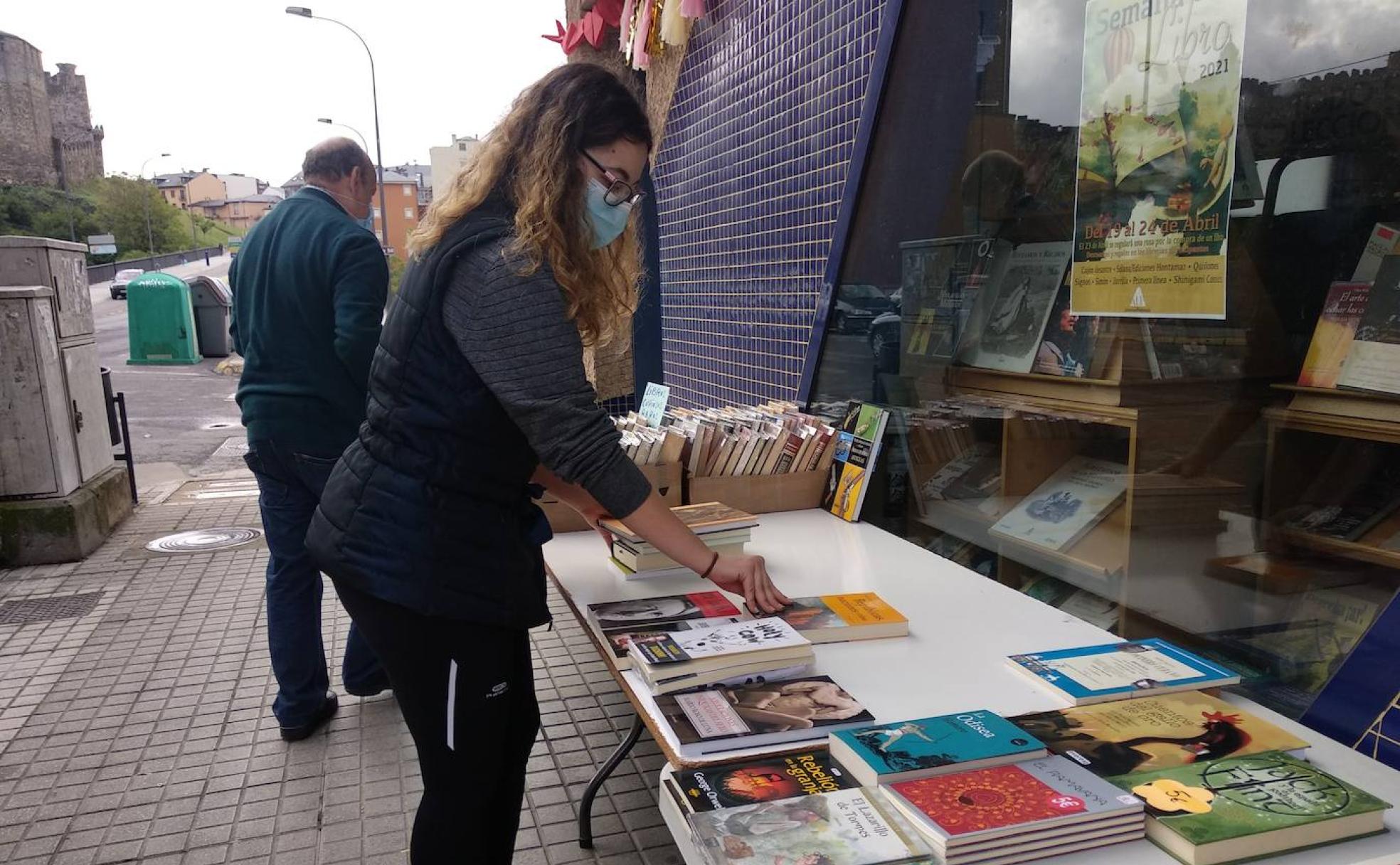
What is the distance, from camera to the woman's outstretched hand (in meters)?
1.82

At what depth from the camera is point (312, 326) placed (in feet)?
9.93

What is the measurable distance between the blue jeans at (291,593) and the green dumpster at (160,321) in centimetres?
1621

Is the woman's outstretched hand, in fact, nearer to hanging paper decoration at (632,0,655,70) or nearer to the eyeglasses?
the eyeglasses

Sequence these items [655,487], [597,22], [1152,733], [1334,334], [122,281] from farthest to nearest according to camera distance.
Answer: [122,281] → [597,22] → [655,487] → [1334,334] → [1152,733]

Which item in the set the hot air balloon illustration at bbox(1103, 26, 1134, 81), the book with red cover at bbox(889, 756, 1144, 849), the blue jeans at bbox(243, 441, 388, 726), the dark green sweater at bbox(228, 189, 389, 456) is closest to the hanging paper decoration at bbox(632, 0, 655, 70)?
the dark green sweater at bbox(228, 189, 389, 456)

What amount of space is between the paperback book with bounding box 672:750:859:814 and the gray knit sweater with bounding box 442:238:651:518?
20.8 inches

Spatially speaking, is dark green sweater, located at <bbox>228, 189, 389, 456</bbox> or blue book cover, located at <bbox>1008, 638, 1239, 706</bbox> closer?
blue book cover, located at <bbox>1008, 638, 1239, 706</bbox>

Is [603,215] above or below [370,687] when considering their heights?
above

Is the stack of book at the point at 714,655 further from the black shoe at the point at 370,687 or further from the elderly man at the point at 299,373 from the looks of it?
the black shoe at the point at 370,687

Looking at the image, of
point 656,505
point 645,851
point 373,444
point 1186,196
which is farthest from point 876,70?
point 645,851

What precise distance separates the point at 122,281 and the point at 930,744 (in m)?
47.5

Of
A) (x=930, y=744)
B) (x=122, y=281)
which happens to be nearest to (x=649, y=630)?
(x=930, y=744)

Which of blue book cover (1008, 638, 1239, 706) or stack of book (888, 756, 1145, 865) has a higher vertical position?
stack of book (888, 756, 1145, 865)

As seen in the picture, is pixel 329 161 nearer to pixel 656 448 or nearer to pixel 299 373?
pixel 299 373
